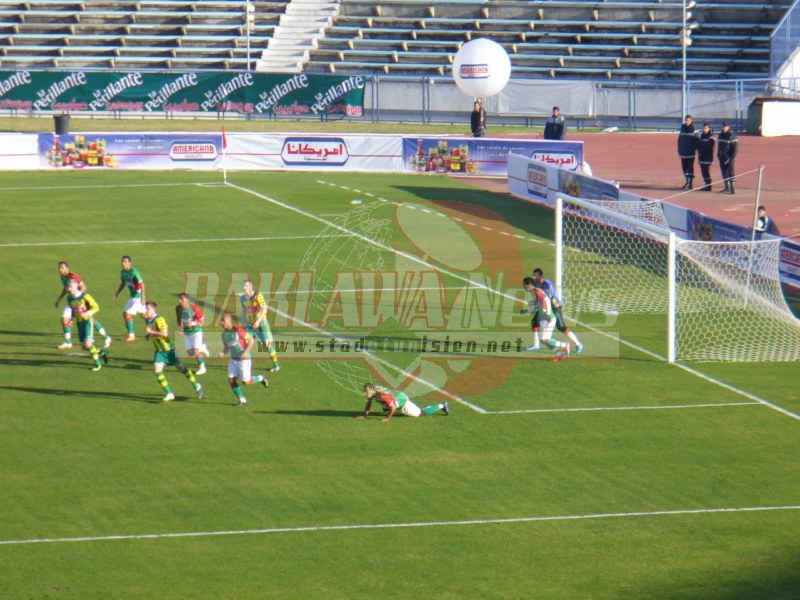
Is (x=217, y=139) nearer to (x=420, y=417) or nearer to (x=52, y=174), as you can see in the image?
(x=52, y=174)

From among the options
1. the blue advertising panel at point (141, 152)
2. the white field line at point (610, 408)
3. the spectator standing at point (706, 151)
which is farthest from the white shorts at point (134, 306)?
the spectator standing at point (706, 151)

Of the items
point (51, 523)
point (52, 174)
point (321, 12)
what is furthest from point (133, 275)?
→ point (321, 12)

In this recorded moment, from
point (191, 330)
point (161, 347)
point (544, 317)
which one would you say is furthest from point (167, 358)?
point (544, 317)

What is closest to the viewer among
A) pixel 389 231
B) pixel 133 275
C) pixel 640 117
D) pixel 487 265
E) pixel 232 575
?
pixel 232 575

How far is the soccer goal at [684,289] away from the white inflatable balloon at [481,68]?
1868 cm

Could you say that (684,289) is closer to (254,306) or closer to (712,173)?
(254,306)

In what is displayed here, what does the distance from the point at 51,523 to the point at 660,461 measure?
9.08 m

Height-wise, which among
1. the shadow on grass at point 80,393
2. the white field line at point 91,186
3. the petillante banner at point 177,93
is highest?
the petillante banner at point 177,93

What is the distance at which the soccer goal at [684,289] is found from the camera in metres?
24.1

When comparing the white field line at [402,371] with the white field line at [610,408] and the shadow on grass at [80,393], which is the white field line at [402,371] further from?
the shadow on grass at [80,393]

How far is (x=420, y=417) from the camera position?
20.0 m

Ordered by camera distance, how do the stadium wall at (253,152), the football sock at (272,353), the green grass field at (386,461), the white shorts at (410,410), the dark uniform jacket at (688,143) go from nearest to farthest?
the green grass field at (386,461), the white shorts at (410,410), the football sock at (272,353), the dark uniform jacket at (688,143), the stadium wall at (253,152)

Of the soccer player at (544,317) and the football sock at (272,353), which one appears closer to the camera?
the football sock at (272,353)

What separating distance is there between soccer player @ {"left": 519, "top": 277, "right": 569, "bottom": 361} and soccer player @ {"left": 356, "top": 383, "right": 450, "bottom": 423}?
375 cm
